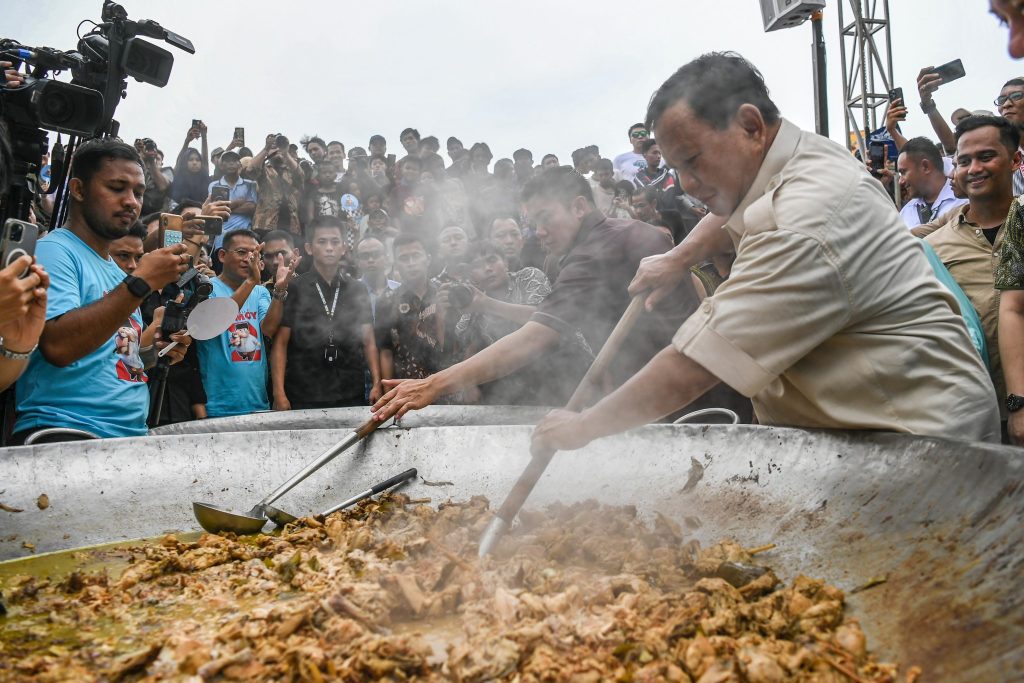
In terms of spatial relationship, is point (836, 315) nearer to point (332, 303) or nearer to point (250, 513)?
point (250, 513)

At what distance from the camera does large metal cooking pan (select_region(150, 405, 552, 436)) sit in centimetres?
384

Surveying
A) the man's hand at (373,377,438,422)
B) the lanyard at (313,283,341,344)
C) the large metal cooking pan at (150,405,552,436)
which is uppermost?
the lanyard at (313,283,341,344)

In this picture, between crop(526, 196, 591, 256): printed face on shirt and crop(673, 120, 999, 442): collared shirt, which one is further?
crop(526, 196, 591, 256): printed face on shirt

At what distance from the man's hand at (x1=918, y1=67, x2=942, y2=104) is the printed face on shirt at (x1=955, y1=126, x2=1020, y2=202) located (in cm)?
250

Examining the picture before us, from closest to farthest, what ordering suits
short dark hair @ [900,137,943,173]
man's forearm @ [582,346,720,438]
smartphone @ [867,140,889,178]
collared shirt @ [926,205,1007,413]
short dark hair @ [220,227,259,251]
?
man's forearm @ [582,346,720,438], collared shirt @ [926,205,1007,413], short dark hair @ [220,227,259,251], short dark hair @ [900,137,943,173], smartphone @ [867,140,889,178]

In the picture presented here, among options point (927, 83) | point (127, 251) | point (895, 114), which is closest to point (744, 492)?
point (127, 251)

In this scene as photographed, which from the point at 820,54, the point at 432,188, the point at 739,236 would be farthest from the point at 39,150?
the point at 820,54

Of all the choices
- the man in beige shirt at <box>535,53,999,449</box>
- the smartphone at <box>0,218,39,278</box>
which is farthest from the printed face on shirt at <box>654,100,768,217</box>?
the smartphone at <box>0,218,39,278</box>

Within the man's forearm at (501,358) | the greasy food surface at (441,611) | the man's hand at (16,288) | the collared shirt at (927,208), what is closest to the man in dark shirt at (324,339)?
the man's forearm at (501,358)

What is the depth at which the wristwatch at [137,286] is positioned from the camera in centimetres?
304

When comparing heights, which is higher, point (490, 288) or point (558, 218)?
point (558, 218)

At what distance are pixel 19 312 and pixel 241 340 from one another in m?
2.59

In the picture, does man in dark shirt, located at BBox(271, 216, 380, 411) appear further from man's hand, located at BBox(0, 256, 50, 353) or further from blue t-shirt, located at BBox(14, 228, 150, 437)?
man's hand, located at BBox(0, 256, 50, 353)

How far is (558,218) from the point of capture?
4320 millimetres
